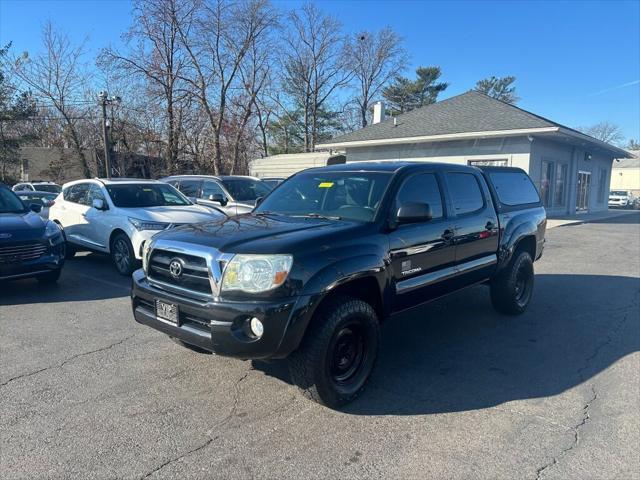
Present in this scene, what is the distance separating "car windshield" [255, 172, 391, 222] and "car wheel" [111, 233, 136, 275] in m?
3.80

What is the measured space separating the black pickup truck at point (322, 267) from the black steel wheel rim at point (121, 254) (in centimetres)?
392

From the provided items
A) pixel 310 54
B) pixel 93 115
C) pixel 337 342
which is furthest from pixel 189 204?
pixel 310 54

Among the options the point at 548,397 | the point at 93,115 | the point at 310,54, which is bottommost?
the point at 548,397

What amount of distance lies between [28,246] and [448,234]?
5612 mm

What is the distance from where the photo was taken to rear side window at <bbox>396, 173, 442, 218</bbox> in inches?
169

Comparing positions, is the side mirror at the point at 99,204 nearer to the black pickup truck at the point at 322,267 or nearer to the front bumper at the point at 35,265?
the front bumper at the point at 35,265

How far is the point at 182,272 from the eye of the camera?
3541 mm

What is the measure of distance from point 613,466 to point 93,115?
35790 millimetres

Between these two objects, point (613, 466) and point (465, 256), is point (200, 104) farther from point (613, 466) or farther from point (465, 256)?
point (613, 466)

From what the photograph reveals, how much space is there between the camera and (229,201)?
37.1 feet

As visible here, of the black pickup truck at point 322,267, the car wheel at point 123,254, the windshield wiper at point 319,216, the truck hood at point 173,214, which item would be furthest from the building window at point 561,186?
the windshield wiper at point 319,216

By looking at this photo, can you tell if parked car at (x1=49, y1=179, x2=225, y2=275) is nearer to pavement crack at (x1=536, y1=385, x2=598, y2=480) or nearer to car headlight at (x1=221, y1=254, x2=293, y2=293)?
car headlight at (x1=221, y1=254, x2=293, y2=293)

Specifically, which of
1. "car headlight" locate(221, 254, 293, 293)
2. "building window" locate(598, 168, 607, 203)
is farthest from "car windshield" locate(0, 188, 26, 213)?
"building window" locate(598, 168, 607, 203)

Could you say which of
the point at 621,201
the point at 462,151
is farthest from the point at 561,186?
the point at 621,201
